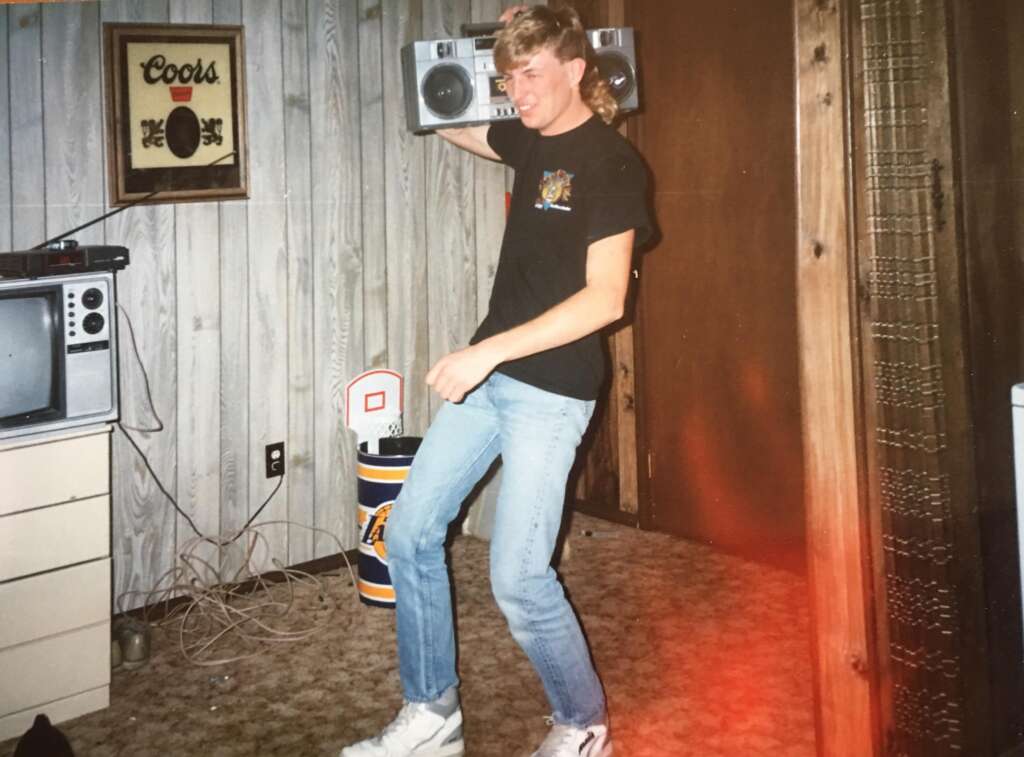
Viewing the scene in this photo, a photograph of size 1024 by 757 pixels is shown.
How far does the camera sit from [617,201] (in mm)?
1812

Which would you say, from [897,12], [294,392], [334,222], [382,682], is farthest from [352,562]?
[897,12]

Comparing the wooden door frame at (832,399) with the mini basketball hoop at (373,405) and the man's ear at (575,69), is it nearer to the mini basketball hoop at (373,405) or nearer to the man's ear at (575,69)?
the man's ear at (575,69)

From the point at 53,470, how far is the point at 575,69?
1472 mm

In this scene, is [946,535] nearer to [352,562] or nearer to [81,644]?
[81,644]

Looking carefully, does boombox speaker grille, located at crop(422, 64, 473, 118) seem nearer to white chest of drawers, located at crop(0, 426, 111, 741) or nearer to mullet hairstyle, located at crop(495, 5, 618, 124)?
mullet hairstyle, located at crop(495, 5, 618, 124)

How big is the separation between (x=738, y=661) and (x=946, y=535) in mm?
1105

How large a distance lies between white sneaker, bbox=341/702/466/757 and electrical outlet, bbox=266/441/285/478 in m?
1.31

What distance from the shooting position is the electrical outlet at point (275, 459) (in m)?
3.24

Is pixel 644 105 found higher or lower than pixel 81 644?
higher

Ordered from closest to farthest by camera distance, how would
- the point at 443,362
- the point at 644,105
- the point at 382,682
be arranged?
the point at 443,362 → the point at 382,682 → the point at 644,105

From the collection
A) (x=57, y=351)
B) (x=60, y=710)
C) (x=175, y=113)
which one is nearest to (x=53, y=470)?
(x=57, y=351)

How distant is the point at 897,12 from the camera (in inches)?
61.8

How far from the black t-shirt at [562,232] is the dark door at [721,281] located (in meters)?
Result: 1.36

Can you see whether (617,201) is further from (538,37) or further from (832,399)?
(832,399)
